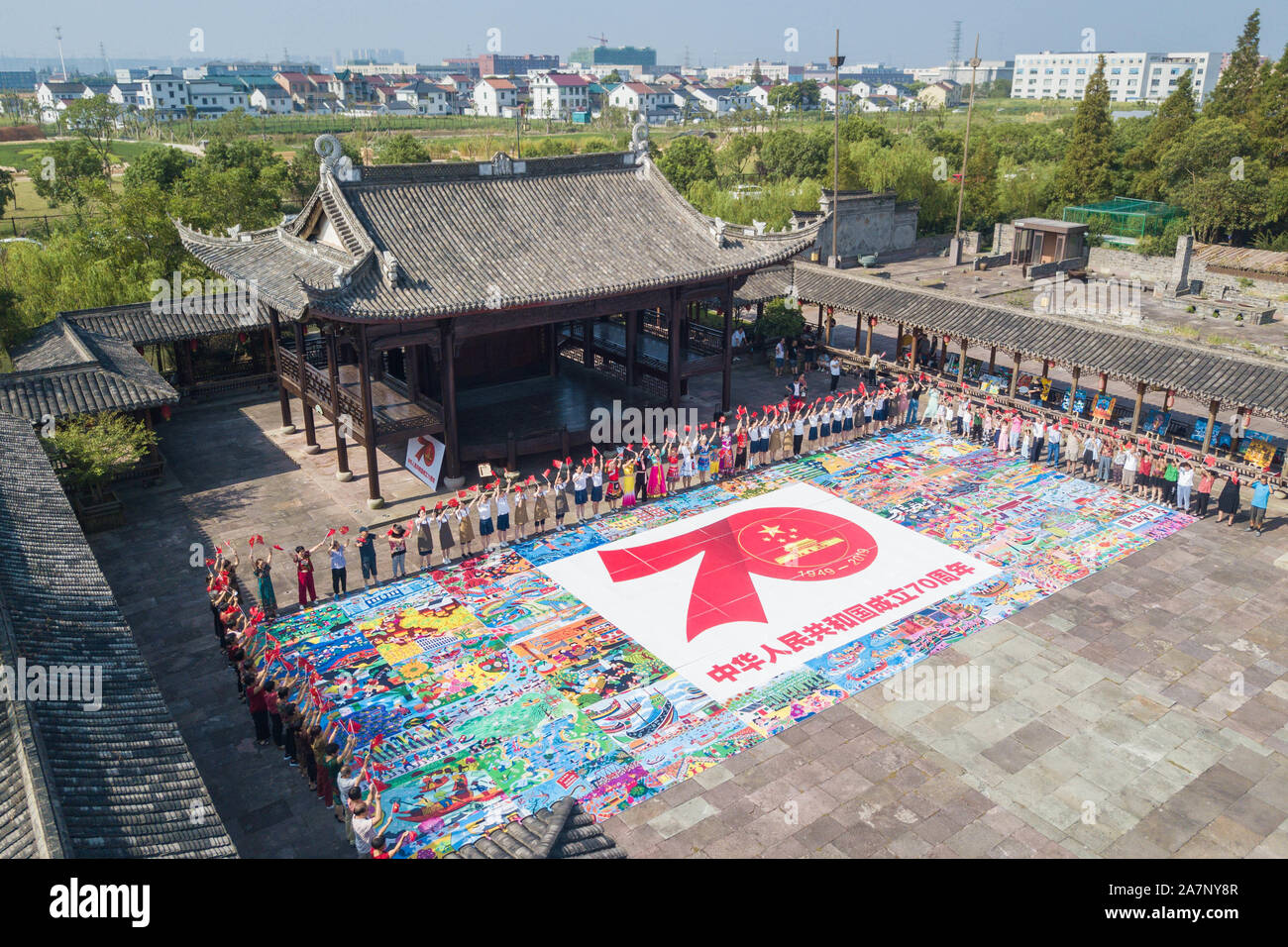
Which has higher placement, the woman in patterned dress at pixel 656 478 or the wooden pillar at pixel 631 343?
the wooden pillar at pixel 631 343

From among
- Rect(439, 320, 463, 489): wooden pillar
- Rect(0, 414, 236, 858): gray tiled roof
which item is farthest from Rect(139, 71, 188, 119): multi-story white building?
Rect(0, 414, 236, 858): gray tiled roof

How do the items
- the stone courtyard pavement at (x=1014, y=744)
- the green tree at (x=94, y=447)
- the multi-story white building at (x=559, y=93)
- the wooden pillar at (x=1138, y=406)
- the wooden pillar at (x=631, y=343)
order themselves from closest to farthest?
1. the stone courtyard pavement at (x=1014, y=744)
2. the green tree at (x=94, y=447)
3. the wooden pillar at (x=1138, y=406)
4. the wooden pillar at (x=631, y=343)
5. the multi-story white building at (x=559, y=93)

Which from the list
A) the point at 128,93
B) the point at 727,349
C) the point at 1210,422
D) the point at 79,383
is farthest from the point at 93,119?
the point at 128,93

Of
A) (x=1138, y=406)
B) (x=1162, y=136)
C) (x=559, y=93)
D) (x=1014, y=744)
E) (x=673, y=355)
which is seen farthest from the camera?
(x=559, y=93)

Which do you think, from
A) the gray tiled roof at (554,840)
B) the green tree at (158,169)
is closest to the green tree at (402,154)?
the green tree at (158,169)

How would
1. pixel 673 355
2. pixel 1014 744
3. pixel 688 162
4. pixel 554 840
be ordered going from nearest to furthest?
pixel 554 840 → pixel 1014 744 → pixel 673 355 → pixel 688 162

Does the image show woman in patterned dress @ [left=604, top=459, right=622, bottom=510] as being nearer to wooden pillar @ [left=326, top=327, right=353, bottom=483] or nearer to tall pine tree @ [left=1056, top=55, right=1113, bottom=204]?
wooden pillar @ [left=326, top=327, right=353, bottom=483]

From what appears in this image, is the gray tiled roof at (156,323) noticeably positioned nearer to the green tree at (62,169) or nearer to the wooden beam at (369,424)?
the wooden beam at (369,424)

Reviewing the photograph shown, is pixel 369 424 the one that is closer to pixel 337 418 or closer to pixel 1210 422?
pixel 337 418
